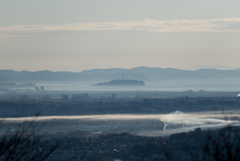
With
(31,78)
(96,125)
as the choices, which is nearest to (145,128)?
(96,125)

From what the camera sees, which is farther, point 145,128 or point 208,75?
point 208,75

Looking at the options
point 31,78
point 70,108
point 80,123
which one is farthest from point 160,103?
point 31,78

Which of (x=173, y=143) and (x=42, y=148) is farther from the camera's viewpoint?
(x=173, y=143)

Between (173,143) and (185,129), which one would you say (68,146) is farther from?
(185,129)

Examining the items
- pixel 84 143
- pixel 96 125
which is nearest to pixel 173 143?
pixel 84 143

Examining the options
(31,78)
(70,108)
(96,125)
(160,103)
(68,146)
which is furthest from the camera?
(31,78)

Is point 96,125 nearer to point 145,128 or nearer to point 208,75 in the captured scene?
point 145,128

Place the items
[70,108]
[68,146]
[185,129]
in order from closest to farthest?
1. [68,146]
2. [185,129]
3. [70,108]

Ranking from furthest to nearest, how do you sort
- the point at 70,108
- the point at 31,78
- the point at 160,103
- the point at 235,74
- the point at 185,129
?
the point at 235,74
the point at 31,78
the point at 160,103
the point at 70,108
the point at 185,129

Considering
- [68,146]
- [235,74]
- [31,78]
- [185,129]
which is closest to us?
[68,146]
